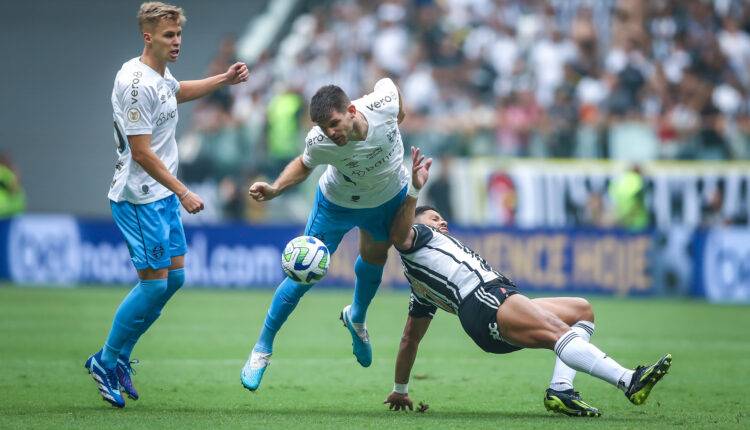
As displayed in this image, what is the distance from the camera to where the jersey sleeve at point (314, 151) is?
8.63 meters

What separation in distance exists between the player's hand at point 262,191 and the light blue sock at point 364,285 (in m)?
1.35

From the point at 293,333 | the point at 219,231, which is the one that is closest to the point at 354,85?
the point at 219,231

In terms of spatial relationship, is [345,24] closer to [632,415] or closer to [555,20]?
[555,20]

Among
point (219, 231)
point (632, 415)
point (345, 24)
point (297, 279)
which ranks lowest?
point (219, 231)

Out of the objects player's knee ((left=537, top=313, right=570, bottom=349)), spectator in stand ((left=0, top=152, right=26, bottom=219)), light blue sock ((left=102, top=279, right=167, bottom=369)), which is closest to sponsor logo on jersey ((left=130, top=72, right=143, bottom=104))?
light blue sock ((left=102, top=279, right=167, bottom=369))

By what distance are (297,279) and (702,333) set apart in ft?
25.8

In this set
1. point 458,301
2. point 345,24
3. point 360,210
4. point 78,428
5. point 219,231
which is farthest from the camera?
point 345,24

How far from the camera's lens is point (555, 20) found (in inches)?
904

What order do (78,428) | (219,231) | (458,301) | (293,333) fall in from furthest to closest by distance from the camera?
(219,231) → (293,333) → (458,301) → (78,428)

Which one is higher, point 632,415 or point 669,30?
point 669,30

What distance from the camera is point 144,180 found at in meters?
8.67

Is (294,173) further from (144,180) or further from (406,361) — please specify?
(406,361)

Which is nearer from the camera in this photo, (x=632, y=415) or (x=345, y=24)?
(x=632, y=415)

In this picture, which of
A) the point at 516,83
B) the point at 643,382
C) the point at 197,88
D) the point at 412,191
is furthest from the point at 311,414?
the point at 516,83
